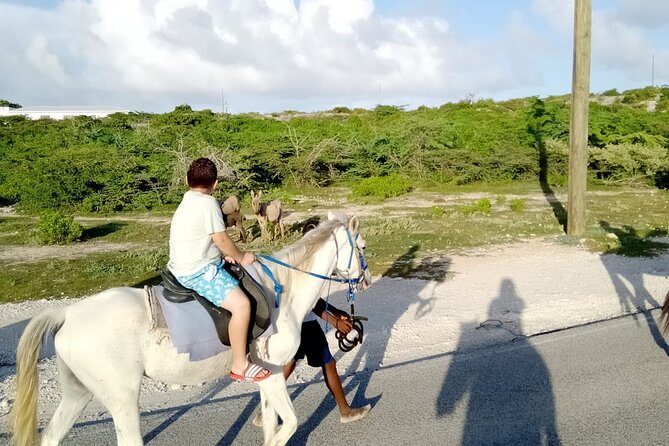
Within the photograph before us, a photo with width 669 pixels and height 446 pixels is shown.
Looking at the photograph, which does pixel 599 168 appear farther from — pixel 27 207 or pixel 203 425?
pixel 203 425

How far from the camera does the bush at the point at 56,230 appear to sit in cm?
1578

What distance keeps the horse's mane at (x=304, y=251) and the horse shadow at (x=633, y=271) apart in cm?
425

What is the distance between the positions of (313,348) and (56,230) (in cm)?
1304

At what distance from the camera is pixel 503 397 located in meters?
5.41

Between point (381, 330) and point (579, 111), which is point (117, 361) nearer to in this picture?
point (381, 330)

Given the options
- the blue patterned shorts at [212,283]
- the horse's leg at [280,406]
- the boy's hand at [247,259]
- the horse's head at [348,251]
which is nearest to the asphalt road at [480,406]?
the horse's leg at [280,406]

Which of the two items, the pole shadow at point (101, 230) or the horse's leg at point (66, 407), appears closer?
the horse's leg at point (66, 407)

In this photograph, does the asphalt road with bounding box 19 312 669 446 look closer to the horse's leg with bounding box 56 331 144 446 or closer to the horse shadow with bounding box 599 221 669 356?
the horse's leg with bounding box 56 331 144 446

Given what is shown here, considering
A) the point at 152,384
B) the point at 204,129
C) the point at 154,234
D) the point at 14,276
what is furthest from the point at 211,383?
the point at 204,129

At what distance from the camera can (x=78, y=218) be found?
2169cm

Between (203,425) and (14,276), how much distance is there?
9247mm

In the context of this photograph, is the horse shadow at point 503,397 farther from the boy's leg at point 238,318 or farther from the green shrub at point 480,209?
the green shrub at point 480,209

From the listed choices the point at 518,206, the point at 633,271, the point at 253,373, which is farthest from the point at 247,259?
the point at 518,206

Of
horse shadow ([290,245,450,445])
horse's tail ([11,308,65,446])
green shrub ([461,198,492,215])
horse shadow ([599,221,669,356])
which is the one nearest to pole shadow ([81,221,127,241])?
horse shadow ([290,245,450,445])
